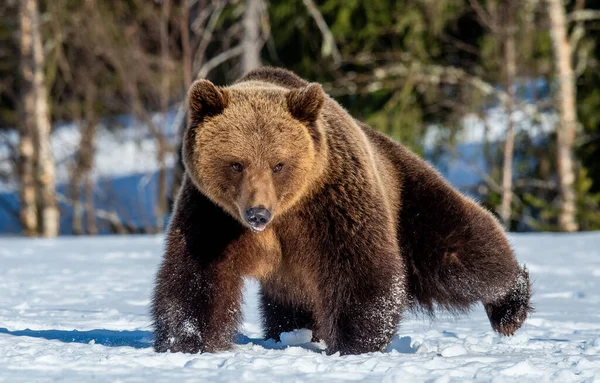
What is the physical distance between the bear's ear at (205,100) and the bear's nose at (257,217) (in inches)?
25.7

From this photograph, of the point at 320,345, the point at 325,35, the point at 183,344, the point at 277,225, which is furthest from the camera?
the point at 325,35

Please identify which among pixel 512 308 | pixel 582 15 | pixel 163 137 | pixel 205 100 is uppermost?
pixel 582 15

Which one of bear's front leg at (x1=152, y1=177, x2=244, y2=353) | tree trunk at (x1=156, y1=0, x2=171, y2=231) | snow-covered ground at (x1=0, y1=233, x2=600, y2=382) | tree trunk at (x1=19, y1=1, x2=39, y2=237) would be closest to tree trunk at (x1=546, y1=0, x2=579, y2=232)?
snow-covered ground at (x1=0, y1=233, x2=600, y2=382)

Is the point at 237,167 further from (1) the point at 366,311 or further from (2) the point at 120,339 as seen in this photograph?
(2) the point at 120,339

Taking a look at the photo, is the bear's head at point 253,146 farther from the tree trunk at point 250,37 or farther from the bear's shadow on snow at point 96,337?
the tree trunk at point 250,37

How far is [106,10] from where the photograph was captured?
20.5 metres

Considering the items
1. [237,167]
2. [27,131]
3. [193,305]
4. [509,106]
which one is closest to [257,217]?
[237,167]

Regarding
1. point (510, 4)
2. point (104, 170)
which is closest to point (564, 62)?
point (510, 4)

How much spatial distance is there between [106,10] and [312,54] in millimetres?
5235

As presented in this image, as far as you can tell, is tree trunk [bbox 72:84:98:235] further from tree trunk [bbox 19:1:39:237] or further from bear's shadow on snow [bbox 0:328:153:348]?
bear's shadow on snow [bbox 0:328:153:348]

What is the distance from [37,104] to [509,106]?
900 centimetres

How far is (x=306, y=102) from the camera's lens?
4930mm

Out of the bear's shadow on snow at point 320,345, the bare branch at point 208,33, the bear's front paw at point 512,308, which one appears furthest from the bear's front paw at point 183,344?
the bare branch at point 208,33

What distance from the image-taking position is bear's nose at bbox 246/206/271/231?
455 centimetres
